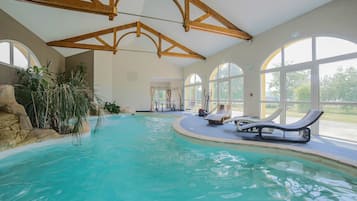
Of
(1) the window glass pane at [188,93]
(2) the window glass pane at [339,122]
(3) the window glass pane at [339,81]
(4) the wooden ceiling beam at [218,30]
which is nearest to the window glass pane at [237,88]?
(4) the wooden ceiling beam at [218,30]

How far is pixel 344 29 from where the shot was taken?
4.02 metres

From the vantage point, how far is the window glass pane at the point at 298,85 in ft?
A: 16.3

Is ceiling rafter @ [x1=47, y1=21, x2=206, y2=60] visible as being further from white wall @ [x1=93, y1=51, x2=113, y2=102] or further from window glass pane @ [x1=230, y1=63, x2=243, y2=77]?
window glass pane @ [x1=230, y1=63, x2=243, y2=77]

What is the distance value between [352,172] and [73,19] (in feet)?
28.1

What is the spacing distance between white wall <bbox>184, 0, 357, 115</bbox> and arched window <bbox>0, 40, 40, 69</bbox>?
7762mm

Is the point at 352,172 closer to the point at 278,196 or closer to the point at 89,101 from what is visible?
the point at 278,196

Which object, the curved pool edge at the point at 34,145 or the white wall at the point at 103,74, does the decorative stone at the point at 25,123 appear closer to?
the curved pool edge at the point at 34,145

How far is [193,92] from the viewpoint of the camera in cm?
1234

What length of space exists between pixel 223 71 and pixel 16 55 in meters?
8.04

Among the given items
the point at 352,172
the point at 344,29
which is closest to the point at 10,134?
the point at 352,172

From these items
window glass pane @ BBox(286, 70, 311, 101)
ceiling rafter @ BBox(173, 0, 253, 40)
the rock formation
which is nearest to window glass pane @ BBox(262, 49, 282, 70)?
window glass pane @ BBox(286, 70, 311, 101)

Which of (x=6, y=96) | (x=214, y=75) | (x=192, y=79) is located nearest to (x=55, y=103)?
(x=6, y=96)

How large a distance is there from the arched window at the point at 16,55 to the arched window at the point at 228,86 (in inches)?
309

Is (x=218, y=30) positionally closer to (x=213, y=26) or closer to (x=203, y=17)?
(x=213, y=26)
